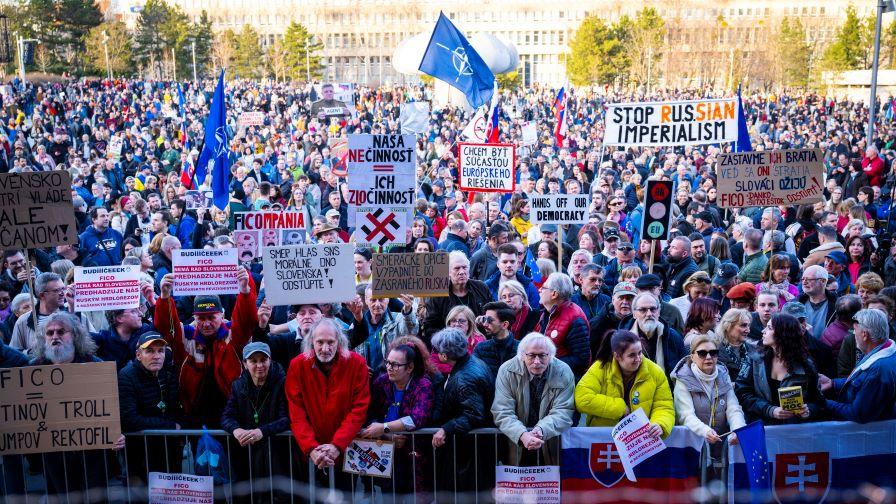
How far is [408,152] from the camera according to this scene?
818cm

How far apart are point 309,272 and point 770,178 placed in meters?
4.45

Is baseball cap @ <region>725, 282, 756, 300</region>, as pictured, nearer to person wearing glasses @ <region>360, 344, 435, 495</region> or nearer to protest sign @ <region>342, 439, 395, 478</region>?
person wearing glasses @ <region>360, 344, 435, 495</region>

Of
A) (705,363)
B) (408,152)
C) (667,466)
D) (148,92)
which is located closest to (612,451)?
(667,466)

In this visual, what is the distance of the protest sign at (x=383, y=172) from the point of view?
26.7 feet

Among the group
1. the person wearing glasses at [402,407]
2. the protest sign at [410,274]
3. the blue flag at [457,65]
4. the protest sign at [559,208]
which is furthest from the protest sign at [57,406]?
the blue flag at [457,65]

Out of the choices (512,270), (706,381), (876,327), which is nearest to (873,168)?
(512,270)

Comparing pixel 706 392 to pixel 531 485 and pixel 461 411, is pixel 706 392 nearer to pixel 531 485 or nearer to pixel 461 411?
pixel 531 485

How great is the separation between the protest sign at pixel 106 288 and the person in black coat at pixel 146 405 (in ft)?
3.30

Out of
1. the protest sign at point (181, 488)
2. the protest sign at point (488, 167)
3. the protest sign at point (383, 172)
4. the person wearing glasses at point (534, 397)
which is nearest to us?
the person wearing glasses at point (534, 397)

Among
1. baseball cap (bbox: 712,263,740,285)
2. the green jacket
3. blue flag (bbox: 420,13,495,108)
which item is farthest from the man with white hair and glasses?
blue flag (bbox: 420,13,495,108)

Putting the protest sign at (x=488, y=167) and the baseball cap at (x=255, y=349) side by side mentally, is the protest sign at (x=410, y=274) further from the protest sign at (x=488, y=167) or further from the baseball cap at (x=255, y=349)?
the protest sign at (x=488, y=167)

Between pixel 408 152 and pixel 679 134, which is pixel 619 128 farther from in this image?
pixel 408 152

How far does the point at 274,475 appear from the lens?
5594 millimetres

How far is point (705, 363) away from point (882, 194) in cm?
1073
